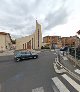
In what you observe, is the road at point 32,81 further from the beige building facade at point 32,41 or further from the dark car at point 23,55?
the beige building facade at point 32,41

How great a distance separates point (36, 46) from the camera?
8019 cm

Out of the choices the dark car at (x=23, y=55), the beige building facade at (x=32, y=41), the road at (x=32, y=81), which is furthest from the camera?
the beige building facade at (x=32, y=41)

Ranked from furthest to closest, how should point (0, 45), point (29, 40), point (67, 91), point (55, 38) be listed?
point (55, 38), point (29, 40), point (0, 45), point (67, 91)

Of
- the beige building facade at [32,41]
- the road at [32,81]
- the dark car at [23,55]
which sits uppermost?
the beige building facade at [32,41]

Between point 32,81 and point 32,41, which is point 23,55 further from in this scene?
point 32,41

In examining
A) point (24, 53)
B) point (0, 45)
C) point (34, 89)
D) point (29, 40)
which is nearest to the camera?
point (34, 89)

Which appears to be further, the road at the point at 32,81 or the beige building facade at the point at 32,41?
the beige building facade at the point at 32,41

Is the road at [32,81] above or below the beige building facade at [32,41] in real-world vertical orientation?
below

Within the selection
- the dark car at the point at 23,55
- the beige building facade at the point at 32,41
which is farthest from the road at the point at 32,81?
the beige building facade at the point at 32,41

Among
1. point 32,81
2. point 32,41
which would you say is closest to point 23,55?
point 32,81

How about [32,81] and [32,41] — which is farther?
[32,41]

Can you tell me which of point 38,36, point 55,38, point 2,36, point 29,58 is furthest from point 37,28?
point 55,38

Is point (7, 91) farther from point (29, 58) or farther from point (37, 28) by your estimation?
point (37, 28)

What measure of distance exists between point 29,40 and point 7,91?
6954 cm
